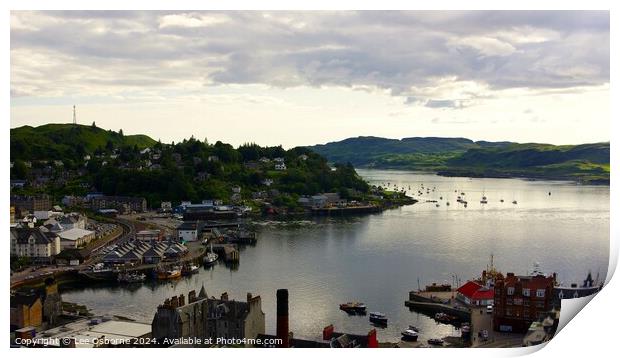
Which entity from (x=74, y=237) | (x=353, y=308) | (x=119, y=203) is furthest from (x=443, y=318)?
(x=119, y=203)

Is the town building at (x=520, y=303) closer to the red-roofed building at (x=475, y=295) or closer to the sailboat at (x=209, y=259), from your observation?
the red-roofed building at (x=475, y=295)

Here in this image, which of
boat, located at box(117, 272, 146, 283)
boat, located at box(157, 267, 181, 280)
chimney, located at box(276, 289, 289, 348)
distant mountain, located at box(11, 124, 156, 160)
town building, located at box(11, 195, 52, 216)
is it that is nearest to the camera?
chimney, located at box(276, 289, 289, 348)

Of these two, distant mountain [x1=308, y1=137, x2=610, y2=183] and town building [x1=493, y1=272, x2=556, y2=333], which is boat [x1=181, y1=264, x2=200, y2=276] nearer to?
distant mountain [x1=308, y1=137, x2=610, y2=183]

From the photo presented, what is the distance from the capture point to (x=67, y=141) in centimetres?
1065

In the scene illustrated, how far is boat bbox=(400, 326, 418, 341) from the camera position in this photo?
4978mm

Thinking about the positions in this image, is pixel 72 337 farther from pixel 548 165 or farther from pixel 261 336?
pixel 548 165

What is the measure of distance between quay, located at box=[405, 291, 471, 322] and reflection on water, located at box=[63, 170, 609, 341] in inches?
3.9

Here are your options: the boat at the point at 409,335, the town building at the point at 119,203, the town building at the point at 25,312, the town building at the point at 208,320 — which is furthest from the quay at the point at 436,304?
the town building at the point at 119,203

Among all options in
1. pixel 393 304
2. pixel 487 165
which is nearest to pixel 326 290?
pixel 393 304

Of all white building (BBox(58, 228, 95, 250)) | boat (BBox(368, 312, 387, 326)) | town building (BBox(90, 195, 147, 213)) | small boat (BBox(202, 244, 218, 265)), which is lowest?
boat (BBox(368, 312, 387, 326))

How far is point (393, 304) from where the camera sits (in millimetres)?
5711

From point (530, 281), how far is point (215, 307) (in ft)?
7.14

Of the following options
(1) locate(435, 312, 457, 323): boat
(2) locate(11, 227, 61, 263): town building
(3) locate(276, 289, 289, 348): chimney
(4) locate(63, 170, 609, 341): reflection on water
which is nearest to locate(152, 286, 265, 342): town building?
(3) locate(276, 289, 289, 348): chimney

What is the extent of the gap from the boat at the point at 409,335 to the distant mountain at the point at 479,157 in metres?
2.56
